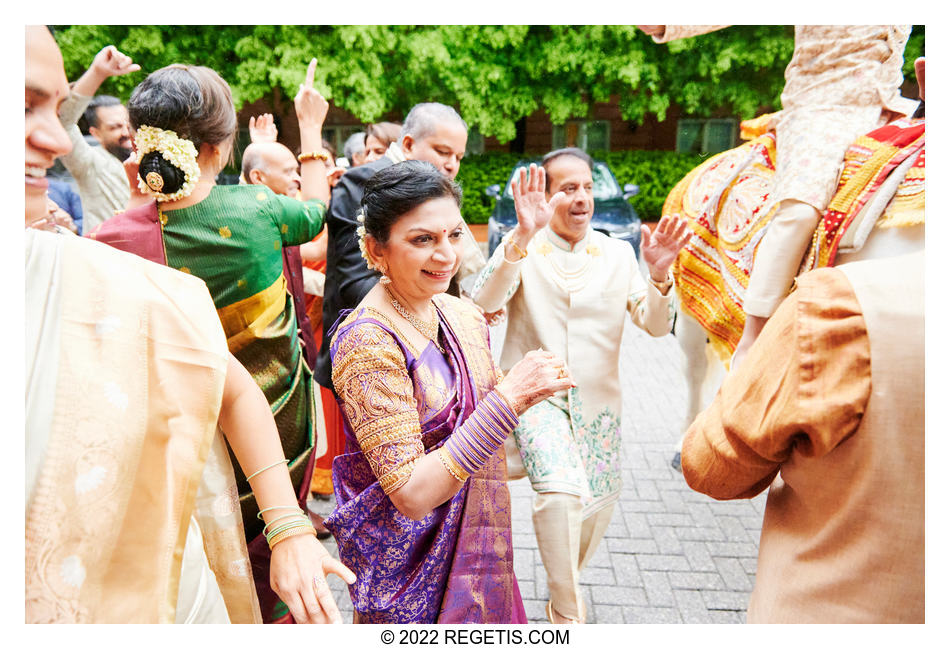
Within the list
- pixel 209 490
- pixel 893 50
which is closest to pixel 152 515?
pixel 209 490

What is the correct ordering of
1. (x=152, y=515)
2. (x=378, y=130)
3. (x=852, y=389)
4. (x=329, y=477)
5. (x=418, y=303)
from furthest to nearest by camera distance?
1. (x=378, y=130)
2. (x=329, y=477)
3. (x=418, y=303)
4. (x=152, y=515)
5. (x=852, y=389)

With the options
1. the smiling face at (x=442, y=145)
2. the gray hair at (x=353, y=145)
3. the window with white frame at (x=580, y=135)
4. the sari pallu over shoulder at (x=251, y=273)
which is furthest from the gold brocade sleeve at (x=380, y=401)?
the gray hair at (x=353, y=145)

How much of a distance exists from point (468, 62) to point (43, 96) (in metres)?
2.11

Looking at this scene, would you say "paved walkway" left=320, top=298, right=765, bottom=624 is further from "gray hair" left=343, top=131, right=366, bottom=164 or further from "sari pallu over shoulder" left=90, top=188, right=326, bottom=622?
"gray hair" left=343, top=131, right=366, bottom=164

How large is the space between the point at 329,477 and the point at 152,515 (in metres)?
2.21

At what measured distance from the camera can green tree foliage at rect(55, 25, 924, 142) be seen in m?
1.89

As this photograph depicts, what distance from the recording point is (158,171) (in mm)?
1629

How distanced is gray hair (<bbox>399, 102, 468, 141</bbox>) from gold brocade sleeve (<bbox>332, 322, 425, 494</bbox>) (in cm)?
96

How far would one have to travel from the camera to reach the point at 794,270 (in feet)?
7.69

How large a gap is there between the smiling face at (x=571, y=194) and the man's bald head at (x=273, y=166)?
1199mm

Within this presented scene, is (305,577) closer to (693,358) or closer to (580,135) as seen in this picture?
(693,358)

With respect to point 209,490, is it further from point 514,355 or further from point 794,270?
point 794,270

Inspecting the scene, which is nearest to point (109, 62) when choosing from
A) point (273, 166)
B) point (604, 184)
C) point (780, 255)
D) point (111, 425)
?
point (111, 425)

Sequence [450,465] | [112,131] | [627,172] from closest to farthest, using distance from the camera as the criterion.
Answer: [450,465], [112,131], [627,172]
